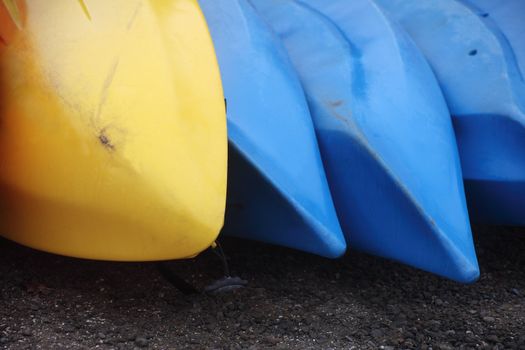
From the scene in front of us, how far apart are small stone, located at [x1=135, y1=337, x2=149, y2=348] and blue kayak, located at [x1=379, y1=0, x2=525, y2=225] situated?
891mm

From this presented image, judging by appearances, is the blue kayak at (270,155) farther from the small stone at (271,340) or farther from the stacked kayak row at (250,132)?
the small stone at (271,340)

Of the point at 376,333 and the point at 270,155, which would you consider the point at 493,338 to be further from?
the point at 270,155

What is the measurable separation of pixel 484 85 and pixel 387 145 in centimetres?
38

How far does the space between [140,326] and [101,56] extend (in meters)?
0.58

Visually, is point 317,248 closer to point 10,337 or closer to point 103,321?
point 103,321

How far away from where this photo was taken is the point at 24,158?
1.29 metres

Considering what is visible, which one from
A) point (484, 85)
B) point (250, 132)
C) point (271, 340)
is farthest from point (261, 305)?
point (484, 85)

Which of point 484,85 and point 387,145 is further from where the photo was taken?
point 484,85

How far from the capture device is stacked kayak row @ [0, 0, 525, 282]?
1243mm

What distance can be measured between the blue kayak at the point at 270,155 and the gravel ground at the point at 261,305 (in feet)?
0.57

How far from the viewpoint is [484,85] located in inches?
68.0

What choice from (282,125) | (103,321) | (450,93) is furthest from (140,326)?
(450,93)

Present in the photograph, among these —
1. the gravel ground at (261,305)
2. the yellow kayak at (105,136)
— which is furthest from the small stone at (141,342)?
the yellow kayak at (105,136)

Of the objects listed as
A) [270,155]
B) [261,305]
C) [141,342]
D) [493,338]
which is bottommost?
[493,338]
